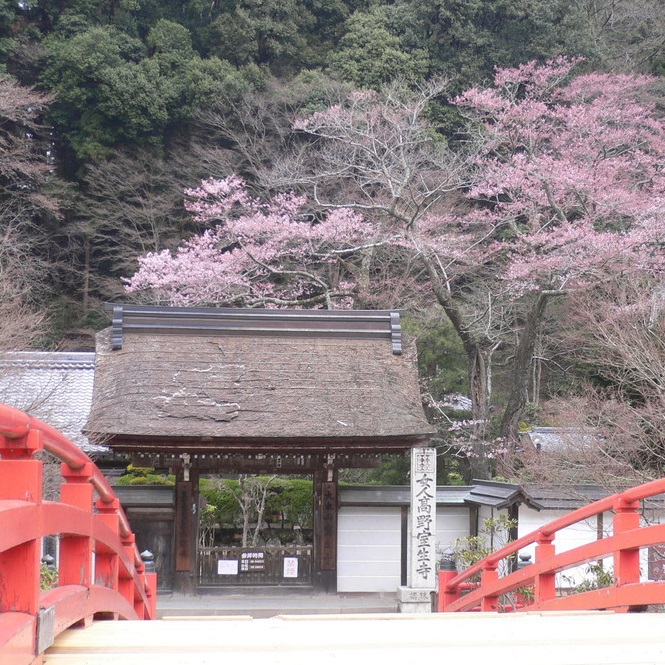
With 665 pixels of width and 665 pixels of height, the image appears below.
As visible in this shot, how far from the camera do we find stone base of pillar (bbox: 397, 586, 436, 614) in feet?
34.2

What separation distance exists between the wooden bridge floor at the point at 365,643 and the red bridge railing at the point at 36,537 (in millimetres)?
134

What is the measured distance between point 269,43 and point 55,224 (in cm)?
800

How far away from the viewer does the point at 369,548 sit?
1114 cm

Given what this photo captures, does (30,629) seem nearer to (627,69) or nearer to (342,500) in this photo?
(342,500)

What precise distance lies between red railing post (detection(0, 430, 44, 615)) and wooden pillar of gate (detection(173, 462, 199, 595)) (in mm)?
8621

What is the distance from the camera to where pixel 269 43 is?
2305 centimetres

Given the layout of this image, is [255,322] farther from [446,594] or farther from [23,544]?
[23,544]

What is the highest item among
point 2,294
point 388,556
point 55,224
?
point 55,224

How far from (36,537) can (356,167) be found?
46.9ft

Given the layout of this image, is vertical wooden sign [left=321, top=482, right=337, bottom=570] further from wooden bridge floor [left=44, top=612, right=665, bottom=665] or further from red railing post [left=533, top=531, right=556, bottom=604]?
wooden bridge floor [left=44, top=612, right=665, bottom=665]

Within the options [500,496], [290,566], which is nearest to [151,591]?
[290,566]

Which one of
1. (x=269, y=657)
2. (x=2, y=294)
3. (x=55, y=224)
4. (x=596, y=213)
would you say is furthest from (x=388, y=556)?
(x=55, y=224)

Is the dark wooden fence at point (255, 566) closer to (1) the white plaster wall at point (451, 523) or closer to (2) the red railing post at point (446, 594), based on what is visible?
(1) the white plaster wall at point (451, 523)

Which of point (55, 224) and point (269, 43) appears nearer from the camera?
point (55, 224)
